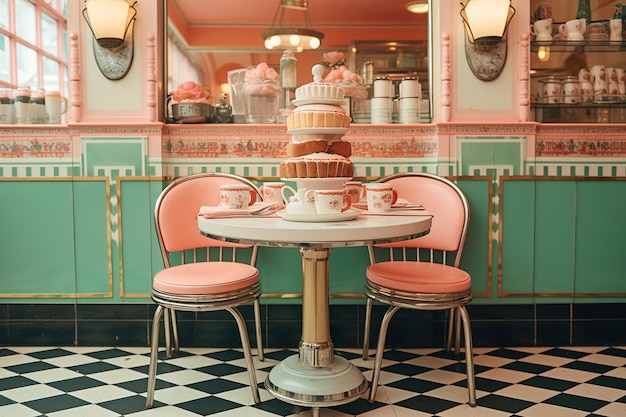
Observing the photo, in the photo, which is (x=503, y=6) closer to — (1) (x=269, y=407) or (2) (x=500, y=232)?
(2) (x=500, y=232)

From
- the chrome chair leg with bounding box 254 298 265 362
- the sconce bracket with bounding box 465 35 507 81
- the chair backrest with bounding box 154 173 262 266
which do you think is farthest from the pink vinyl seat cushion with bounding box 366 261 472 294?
the sconce bracket with bounding box 465 35 507 81

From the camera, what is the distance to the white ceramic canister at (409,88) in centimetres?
341

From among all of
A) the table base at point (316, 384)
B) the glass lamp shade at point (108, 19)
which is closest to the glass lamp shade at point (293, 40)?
the glass lamp shade at point (108, 19)

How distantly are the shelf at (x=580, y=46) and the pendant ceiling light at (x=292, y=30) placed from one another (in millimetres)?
1271

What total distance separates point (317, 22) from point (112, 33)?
115cm

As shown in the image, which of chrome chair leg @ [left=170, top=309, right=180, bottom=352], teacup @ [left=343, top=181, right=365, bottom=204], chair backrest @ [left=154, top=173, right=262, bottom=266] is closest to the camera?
teacup @ [left=343, top=181, right=365, bottom=204]

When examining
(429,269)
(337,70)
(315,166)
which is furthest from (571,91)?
(315,166)

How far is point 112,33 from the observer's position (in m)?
3.19

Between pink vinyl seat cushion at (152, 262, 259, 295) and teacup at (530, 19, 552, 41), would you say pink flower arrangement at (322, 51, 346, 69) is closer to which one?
teacup at (530, 19, 552, 41)

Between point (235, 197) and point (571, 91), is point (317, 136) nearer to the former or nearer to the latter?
point (235, 197)

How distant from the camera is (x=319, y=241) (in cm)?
194

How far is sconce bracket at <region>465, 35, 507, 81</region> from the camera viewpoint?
10.8 feet

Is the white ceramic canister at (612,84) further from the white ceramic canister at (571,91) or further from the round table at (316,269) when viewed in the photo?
the round table at (316,269)

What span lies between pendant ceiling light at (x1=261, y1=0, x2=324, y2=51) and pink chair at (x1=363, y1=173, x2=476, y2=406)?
957 millimetres
